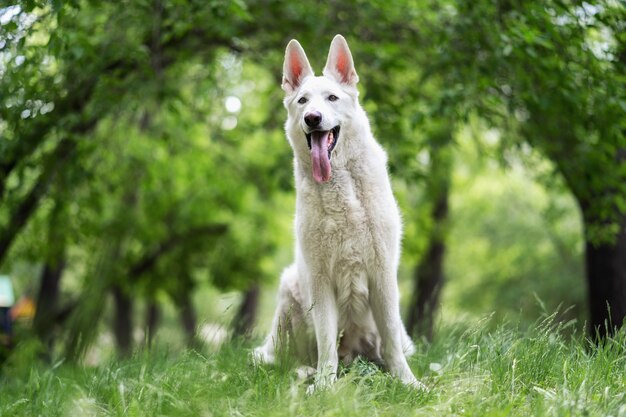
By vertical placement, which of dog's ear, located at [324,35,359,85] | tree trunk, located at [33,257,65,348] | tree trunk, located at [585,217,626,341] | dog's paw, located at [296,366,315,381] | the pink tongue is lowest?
tree trunk, located at [33,257,65,348]

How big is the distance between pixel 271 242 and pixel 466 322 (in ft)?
29.8

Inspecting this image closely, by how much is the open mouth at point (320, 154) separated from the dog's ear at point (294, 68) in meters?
0.57

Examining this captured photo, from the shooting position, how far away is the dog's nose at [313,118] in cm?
435

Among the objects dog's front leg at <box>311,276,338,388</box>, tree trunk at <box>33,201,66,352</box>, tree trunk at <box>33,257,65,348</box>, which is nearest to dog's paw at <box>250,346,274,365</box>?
dog's front leg at <box>311,276,338,388</box>

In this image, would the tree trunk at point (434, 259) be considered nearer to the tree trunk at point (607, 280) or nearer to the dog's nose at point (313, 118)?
the tree trunk at point (607, 280)

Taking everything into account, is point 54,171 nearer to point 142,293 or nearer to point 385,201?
point 385,201

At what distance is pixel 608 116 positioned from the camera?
6449mm

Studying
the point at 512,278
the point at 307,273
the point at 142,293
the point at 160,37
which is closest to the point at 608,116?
the point at 307,273

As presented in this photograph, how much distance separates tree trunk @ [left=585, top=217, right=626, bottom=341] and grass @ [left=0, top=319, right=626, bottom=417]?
3.06m

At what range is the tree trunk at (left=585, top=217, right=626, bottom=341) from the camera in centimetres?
763

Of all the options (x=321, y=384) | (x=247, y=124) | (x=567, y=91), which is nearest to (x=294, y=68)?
(x=321, y=384)

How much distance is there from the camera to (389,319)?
4633 millimetres

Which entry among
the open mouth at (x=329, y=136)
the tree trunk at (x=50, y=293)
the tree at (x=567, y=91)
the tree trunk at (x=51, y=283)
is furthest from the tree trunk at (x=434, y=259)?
the open mouth at (x=329, y=136)

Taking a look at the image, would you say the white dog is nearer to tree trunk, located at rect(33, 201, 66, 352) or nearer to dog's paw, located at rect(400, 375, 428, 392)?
dog's paw, located at rect(400, 375, 428, 392)
